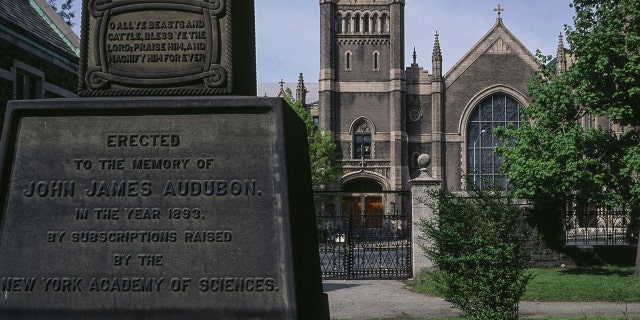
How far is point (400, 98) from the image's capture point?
4688 cm

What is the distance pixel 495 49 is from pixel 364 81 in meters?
10.8

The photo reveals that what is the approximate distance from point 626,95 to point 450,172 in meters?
30.1

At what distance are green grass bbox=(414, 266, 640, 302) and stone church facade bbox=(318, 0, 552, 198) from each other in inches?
1149

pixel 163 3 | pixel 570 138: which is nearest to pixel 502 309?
pixel 163 3

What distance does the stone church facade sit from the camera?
4688 cm

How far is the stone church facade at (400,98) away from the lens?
46.9 metres

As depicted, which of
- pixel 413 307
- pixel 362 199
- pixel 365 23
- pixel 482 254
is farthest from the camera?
pixel 365 23

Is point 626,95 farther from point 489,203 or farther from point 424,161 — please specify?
point 489,203

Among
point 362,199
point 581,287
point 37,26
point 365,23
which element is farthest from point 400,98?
point 581,287

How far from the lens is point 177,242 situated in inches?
145

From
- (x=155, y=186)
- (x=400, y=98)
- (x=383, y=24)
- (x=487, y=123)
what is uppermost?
(x=383, y=24)

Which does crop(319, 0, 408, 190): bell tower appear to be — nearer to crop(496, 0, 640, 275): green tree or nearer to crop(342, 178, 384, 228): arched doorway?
crop(342, 178, 384, 228): arched doorway

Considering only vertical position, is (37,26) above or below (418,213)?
above

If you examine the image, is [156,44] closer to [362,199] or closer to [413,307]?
[413,307]
